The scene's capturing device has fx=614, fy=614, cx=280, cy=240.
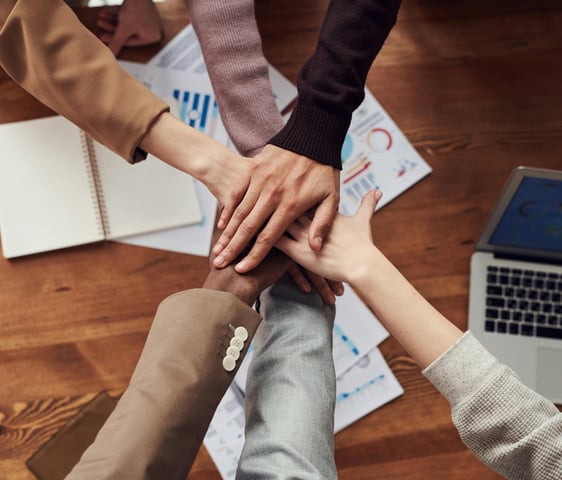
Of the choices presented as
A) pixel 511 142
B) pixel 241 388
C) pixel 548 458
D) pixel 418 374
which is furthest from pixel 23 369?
pixel 511 142

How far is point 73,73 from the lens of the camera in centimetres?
82

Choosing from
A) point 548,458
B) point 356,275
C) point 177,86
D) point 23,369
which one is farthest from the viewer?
point 177,86

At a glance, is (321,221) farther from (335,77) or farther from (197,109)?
(197,109)

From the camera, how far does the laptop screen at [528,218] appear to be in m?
0.76

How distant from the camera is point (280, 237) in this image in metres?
0.89

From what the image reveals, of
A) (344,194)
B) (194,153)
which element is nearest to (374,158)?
(344,194)

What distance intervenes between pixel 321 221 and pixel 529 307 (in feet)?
1.24

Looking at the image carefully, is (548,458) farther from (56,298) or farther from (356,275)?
(56,298)

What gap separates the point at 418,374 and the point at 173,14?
740 mm

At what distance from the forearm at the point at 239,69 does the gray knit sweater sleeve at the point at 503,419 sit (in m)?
0.45

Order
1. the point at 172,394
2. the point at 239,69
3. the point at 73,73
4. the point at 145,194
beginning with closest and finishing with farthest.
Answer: the point at 172,394
the point at 73,73
the point at 239,69
the point at 145,194

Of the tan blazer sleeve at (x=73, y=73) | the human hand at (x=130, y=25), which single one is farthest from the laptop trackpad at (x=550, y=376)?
the human hand at (x=130, y=25)

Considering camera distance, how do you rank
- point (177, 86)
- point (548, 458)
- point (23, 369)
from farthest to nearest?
1. point (177, 86)
2. point (23, 369)
3. point (548, 458)

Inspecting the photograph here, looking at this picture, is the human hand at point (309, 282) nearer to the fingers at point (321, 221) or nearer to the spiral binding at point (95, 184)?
the fingers at point (321, 221)
